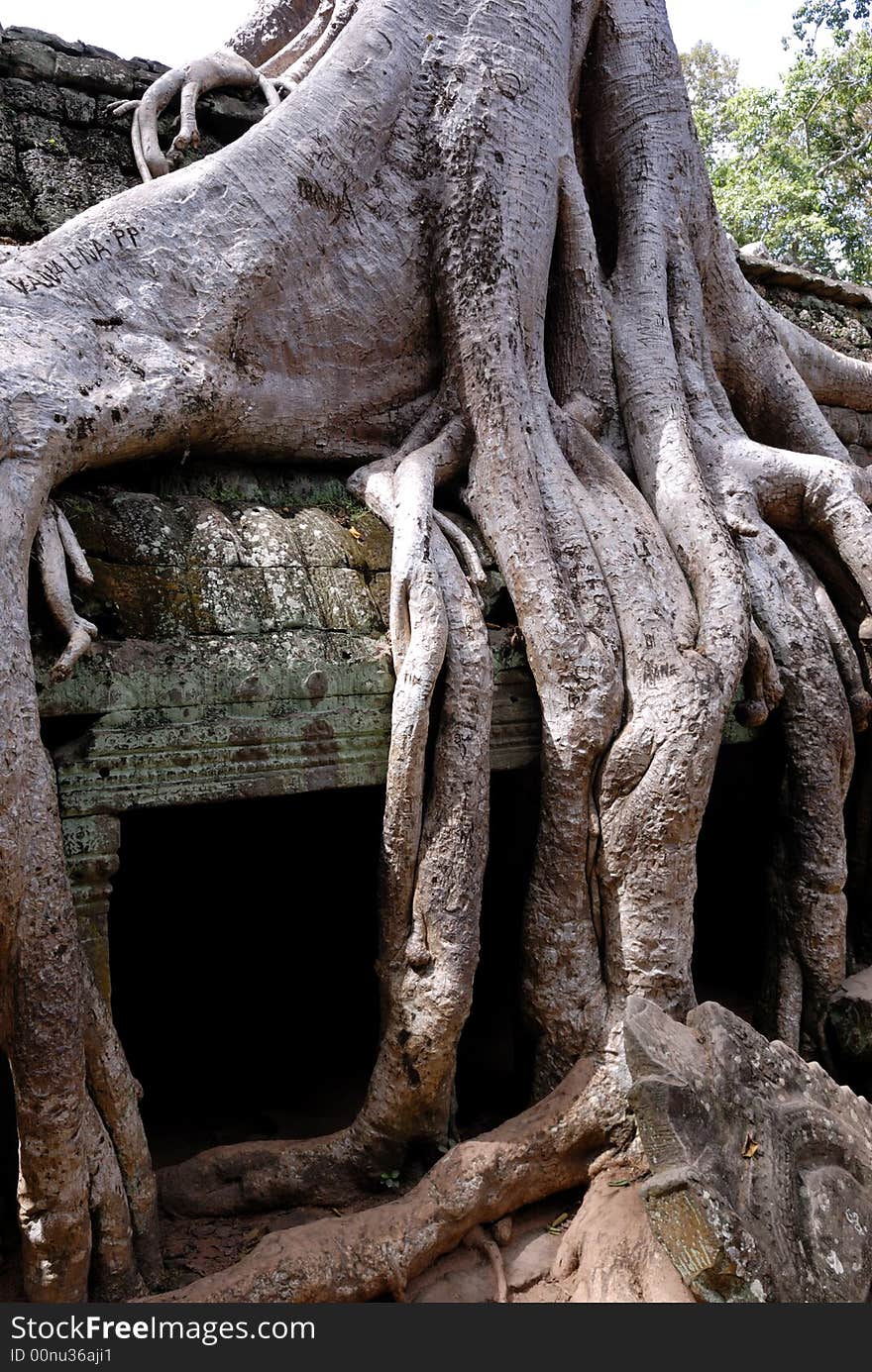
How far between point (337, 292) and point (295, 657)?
143cm

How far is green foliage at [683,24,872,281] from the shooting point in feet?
36.4

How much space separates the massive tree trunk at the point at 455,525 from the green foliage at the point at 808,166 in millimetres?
8121

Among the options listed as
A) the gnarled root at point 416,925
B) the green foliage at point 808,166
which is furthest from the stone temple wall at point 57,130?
the green foliage at point 808,166

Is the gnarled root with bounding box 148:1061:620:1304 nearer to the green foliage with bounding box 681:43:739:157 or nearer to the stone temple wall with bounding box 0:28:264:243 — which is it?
the stone temple wall with bounding box 0:28:264:243

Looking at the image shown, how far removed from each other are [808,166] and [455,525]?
1060 centimetres

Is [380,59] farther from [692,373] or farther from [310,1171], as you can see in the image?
[310,1171]

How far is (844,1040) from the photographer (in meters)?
3.73

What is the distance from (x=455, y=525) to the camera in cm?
331

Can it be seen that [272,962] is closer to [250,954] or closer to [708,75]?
[250,954]

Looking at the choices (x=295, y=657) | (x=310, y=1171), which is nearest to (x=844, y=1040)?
(x=310, y=1171)

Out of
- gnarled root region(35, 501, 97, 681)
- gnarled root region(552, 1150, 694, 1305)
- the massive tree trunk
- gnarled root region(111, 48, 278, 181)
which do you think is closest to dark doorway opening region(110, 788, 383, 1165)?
the massive tree trunk

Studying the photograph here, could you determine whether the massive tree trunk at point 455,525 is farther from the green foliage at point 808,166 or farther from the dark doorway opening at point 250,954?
the green foliage at point 808,166

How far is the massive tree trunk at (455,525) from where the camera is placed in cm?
250

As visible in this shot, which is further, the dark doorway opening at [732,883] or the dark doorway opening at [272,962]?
the dark doorway opening at [732,883]
